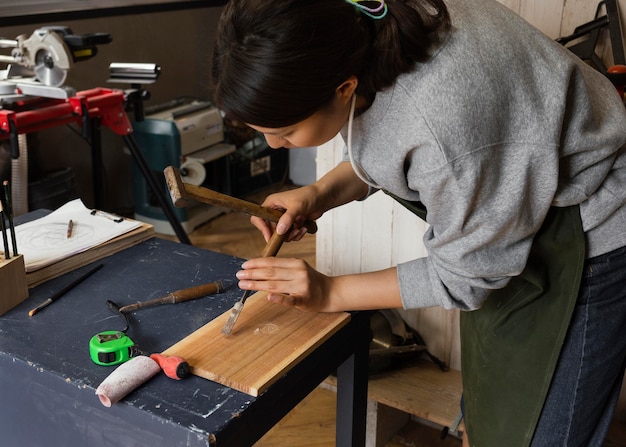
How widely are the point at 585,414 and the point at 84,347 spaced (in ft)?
2.51

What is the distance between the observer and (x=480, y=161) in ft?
2.78

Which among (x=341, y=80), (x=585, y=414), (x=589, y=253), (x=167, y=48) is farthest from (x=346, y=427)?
(x=167, y=48)

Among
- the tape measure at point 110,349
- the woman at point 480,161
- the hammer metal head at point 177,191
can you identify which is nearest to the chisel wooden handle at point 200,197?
the hammer metal head at point 177,191

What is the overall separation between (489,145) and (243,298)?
45 centimetres

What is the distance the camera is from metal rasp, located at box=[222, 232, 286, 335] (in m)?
1.04

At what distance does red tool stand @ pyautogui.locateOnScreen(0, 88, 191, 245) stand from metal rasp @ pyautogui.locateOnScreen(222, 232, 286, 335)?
3.69ft

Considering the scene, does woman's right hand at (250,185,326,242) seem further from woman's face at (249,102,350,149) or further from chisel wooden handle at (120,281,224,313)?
woman's face at (249,102,350,149)

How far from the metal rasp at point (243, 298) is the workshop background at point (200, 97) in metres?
0.27

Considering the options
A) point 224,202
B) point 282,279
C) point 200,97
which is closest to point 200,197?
point 224,202

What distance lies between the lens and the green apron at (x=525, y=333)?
3.34ft

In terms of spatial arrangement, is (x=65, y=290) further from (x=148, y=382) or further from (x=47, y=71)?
(x=47, y=71)

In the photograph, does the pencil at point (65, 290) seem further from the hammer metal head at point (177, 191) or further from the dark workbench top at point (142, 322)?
the hammer metal head at point (177, 191)

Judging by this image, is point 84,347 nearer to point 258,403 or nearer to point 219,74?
point 258,403

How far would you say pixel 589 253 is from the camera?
1032 mm
